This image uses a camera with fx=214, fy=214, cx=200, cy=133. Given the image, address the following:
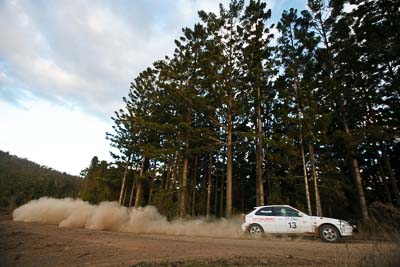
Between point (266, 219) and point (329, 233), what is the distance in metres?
2.76

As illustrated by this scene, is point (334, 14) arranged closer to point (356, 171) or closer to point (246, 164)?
point (356, 171)

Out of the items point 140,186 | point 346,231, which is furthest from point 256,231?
point 140,186

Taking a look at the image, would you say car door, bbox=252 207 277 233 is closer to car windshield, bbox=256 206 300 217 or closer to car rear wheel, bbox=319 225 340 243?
car windshield, bbox=256 206 300 217

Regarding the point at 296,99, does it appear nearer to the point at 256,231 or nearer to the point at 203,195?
the point at 256,231

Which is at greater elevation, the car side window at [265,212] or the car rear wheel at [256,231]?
the car side window at [265,212]

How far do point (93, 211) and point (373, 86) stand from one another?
2282 centimetres

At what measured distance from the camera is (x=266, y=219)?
10930 mm

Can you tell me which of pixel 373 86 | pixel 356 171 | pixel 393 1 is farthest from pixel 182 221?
pixel 393 1

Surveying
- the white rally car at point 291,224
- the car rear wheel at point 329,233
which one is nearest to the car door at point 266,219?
the white rally car at point 291,224

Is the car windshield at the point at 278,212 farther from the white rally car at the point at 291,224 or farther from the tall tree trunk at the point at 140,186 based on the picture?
the tall tree trunk at the point at 140,186

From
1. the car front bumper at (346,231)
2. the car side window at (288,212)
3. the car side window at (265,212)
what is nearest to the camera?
the car front bumper at (346,231)

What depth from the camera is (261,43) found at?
715 inches

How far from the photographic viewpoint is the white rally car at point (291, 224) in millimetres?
9500

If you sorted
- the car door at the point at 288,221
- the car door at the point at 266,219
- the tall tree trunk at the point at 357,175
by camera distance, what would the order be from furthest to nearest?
1. the tall tree trunk at the point at 357,175
2. the car door at the point at 266,219
3. the car door at the point at 288,221
